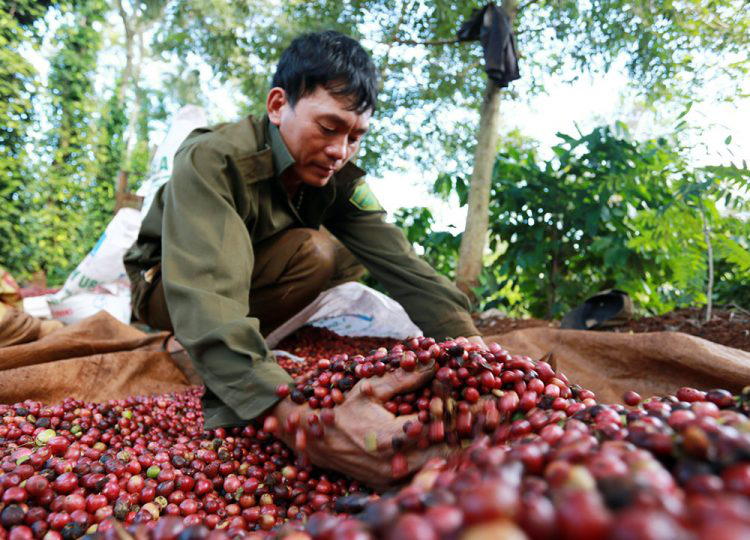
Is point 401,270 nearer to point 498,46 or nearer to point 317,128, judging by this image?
point 317,128

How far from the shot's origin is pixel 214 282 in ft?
6.05

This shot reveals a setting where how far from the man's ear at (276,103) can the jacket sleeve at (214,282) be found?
434 mm

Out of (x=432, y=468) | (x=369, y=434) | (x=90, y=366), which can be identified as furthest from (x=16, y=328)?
(x=432, y=468)

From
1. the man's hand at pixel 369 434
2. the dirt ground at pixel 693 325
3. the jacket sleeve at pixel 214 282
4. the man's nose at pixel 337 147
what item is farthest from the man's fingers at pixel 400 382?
the dirt ground at pixel 693 325

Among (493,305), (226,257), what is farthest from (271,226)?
(493,305)

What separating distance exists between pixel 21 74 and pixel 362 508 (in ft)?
24.3

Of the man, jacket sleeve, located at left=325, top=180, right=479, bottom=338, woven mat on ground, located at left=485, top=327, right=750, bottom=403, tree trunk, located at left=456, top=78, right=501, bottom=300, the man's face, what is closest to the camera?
the man

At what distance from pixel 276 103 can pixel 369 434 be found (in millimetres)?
1896

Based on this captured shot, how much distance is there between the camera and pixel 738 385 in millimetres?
1961

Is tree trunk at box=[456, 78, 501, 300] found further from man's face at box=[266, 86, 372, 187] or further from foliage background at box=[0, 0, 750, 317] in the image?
man's face at box=[266, 86, 372, 187]

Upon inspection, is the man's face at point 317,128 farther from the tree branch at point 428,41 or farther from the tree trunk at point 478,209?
the tree branch at point 428,41

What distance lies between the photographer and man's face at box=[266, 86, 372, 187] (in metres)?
2.33

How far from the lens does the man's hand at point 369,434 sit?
119cm

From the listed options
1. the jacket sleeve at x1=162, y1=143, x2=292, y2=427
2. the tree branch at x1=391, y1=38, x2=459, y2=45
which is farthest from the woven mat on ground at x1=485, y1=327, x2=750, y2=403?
the tree branch at x1=391, y1=38, x2=459, y2=45
